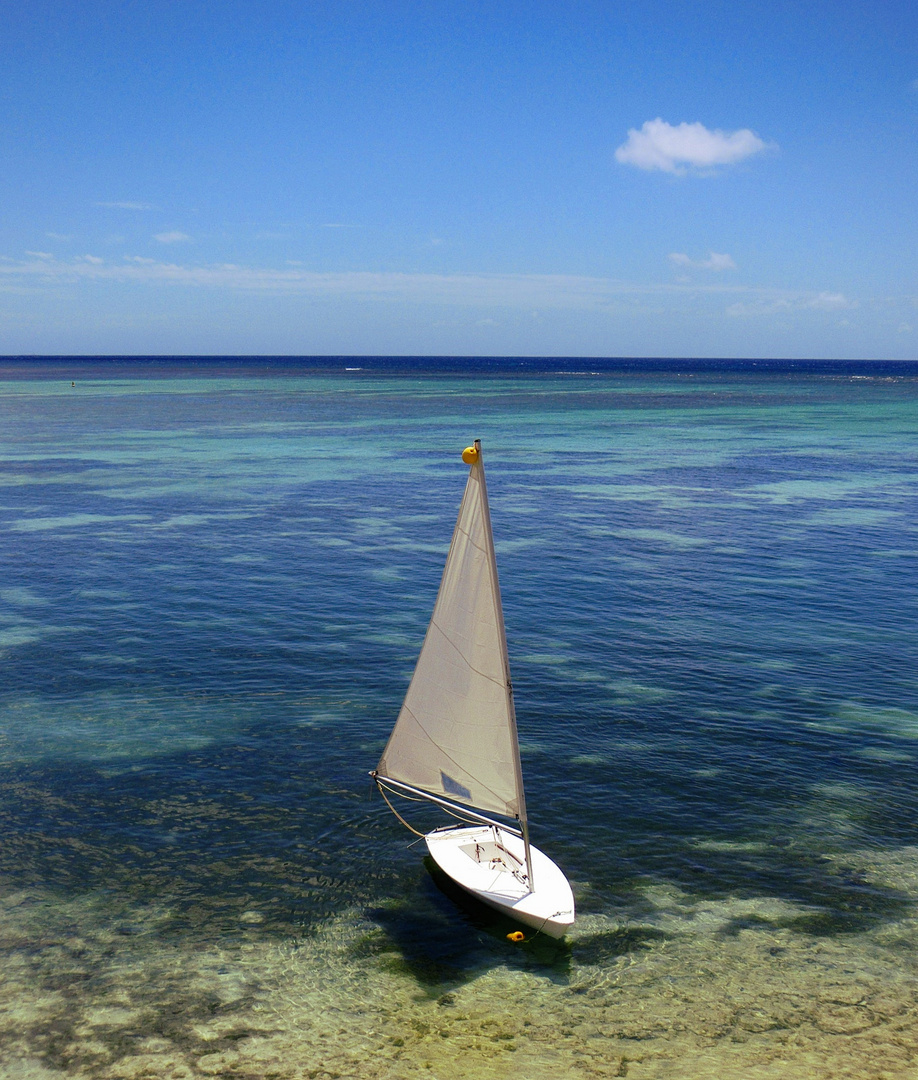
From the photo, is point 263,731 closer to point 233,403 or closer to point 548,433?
point 548,433

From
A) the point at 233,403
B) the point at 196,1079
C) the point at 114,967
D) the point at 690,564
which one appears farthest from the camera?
the point at 233,403

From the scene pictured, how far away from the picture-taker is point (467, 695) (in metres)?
23.7

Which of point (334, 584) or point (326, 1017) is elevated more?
point (334, 584)

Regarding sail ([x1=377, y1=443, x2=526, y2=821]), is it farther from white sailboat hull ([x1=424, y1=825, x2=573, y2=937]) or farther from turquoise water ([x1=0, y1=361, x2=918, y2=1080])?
turquoise water ([x1=0, y1=361, x2=918, y2=1080])

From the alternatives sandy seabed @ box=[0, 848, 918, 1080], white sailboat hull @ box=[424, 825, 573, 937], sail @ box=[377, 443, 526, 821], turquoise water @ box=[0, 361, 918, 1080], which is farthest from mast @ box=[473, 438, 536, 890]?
sandy seabed @ box=[0, 848, 918, 1080]

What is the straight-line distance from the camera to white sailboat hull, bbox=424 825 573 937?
72.2 feet

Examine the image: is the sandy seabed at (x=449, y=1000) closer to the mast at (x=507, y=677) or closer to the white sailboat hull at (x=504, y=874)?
the white sailboat hull at (x=504, y=874)

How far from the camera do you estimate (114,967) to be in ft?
70.0

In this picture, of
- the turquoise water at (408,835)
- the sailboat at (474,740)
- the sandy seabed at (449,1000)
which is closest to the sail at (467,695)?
the sailboat at (474,740)

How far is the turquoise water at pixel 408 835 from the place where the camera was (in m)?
19.7

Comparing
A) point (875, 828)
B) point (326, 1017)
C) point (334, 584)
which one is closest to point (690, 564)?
point (334, 584)

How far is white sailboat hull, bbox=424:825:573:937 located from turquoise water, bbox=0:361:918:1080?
2.90 ft

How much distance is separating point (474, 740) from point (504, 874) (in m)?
3.27

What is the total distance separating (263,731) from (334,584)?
1823 cm
